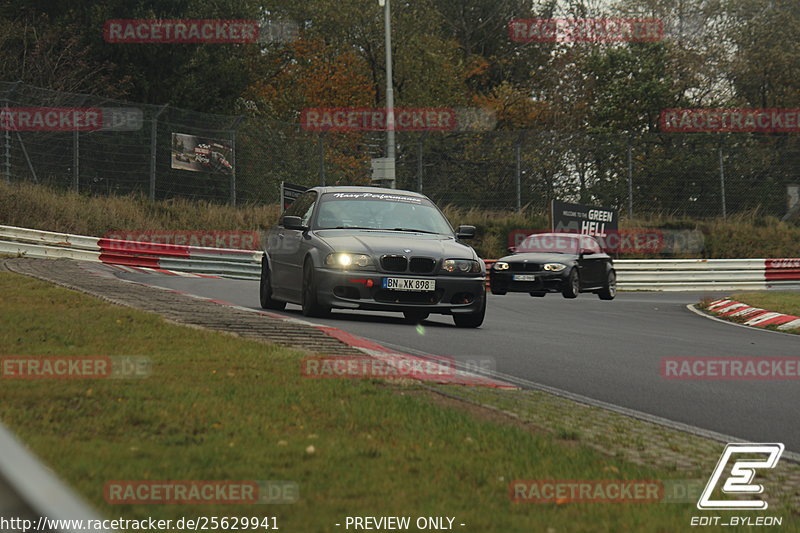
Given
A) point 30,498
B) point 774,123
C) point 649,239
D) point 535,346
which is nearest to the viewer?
point 30,498

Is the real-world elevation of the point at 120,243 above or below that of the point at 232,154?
below

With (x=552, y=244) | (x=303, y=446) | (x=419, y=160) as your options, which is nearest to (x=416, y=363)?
(x=303, y=446)

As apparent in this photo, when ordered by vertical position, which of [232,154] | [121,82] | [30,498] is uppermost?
[121,82]

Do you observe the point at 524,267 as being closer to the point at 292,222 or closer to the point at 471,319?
the point at 471,319

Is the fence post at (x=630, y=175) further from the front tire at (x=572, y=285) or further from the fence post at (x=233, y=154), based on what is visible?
the fence post at (x=233, y=154)

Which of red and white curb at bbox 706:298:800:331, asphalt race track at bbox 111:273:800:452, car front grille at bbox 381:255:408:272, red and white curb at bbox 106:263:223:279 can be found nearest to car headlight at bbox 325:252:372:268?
car front grille at bbox 381:255:408:272

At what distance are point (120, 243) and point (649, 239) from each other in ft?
53.2

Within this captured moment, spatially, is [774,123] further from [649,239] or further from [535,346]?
[535,346]

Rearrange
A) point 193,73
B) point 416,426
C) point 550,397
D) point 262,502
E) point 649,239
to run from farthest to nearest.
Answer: point 193,73 < point 649,239 < point 550,397 < point 416,426 < point 262,502

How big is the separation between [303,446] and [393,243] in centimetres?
773

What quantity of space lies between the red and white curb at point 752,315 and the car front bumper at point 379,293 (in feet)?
20.8

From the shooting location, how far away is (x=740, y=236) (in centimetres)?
3469

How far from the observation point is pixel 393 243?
12922 millimetres

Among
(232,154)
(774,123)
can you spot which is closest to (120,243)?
(232,154)
